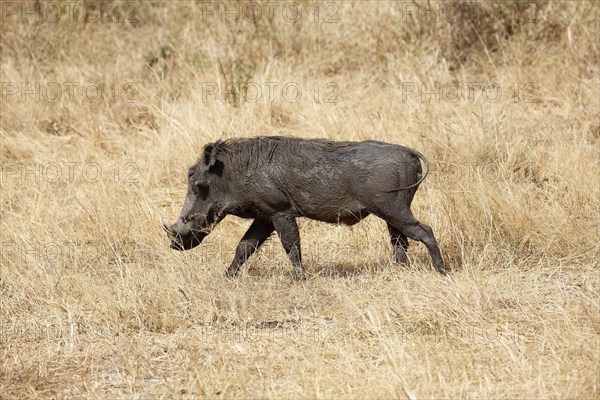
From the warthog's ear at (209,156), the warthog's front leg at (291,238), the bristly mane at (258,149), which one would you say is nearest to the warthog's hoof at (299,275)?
the warthog's front leg at (291,238)

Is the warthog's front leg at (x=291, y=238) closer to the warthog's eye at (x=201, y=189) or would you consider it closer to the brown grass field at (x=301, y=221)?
the brown grass field at (x=301, y=221)

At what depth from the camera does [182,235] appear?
702cm

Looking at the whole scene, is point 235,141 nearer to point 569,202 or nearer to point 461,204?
point 461,204

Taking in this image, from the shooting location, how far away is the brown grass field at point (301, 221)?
5207mm

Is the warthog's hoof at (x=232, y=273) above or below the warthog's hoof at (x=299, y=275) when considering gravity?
below

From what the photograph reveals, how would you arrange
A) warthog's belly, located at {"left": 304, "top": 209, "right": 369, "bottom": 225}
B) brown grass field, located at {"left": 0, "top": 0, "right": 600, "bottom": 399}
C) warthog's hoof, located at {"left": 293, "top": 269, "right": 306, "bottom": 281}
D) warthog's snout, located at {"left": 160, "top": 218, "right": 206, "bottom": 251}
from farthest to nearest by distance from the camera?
1. warthog's snout, located at {"left": 160, "top": 218, "right": 206, "bottom": 251}
2. warthog's hoof, located at {"left": 293, "top": 269, "right": 306, "bottom": 281}
3. warthog's belly, located at {"left": 304, "top": 209, "right": 369, "bottom": 225}
4. brown grass field, located at {"left": 0, "top": 0, "right": 600, "bottom": 399}

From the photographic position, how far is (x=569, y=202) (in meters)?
7.57

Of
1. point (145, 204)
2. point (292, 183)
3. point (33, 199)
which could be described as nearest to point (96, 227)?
point (145, 204)

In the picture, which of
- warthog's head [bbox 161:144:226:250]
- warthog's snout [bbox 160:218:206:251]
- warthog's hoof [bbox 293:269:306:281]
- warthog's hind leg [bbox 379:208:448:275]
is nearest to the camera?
warthog's hind leg [bbox 379:208:448:275]

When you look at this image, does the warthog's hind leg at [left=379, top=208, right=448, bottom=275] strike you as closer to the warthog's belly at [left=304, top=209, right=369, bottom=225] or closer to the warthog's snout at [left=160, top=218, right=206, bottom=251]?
the warthog's belly at [left=304, top=209, right=369, bottom=225]

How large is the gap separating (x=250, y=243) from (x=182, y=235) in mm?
494

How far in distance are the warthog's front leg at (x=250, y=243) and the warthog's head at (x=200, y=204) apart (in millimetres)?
252

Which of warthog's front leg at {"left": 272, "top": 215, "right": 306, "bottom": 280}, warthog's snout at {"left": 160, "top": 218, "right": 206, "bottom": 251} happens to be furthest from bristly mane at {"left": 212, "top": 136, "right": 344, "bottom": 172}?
warthog's snout at {"left": 160, "top": 218, "right": 206, "bottom": 251}

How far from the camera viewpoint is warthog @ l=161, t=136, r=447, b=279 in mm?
6441
